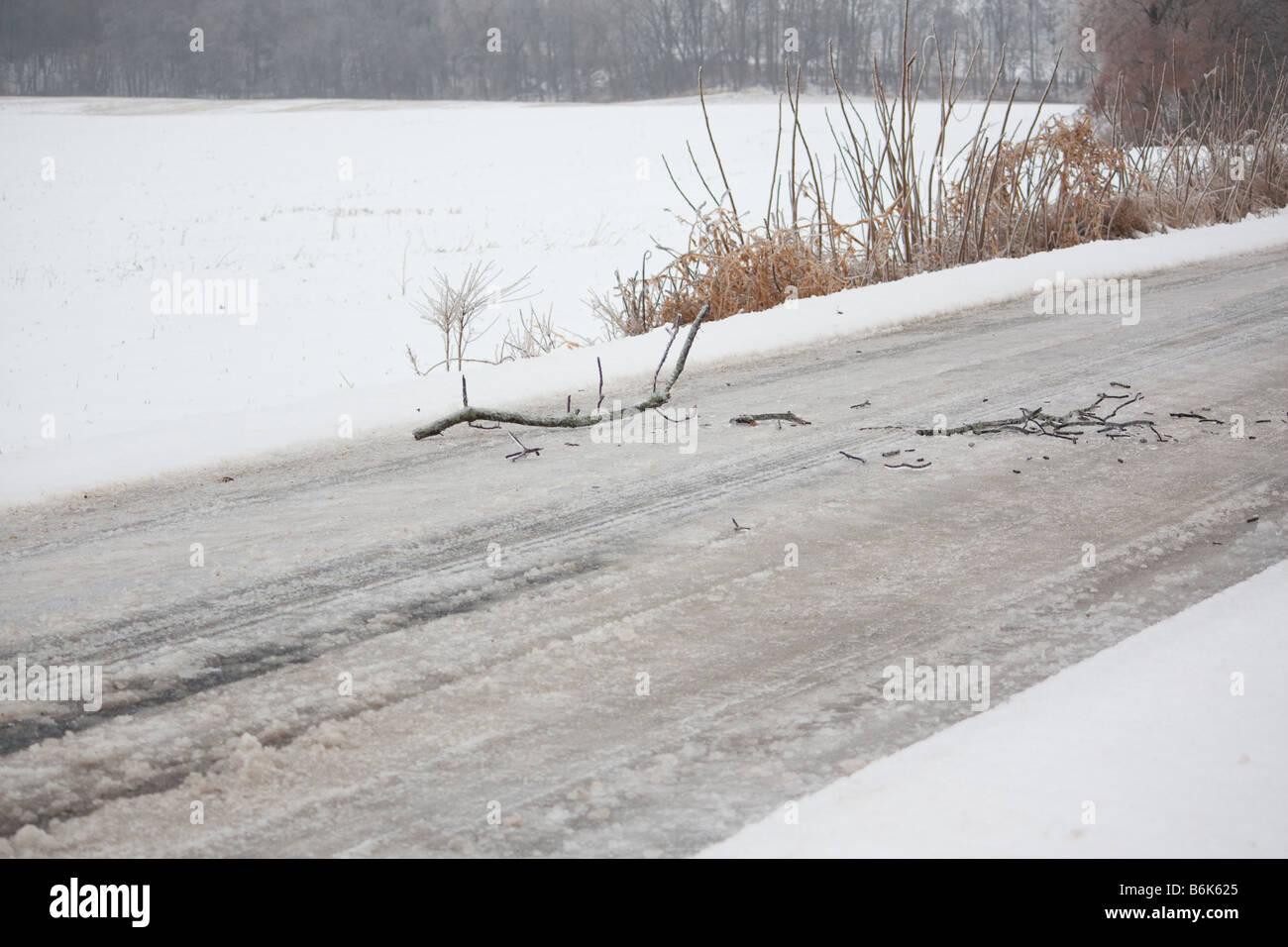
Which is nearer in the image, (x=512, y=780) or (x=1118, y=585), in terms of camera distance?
(x=512, y=780)

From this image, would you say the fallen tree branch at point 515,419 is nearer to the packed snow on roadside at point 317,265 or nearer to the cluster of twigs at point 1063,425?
the packed snow on roadside at point 317,265

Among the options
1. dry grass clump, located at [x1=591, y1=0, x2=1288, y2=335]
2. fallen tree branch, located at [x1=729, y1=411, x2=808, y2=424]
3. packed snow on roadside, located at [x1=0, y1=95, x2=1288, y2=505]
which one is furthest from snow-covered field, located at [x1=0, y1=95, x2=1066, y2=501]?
dry grass clump, located at [x1=591, y1=0, x2=1288, y2=335]

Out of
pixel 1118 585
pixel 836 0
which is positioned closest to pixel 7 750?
pixel 1118 585

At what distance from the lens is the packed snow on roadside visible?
6.16m

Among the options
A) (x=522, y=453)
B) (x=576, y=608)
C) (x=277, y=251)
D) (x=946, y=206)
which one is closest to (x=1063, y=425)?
(x=522, y=453)

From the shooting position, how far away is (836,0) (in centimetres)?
6228

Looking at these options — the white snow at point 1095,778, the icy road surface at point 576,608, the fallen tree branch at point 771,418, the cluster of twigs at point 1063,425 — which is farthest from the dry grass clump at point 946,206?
the white snow at point 1095,778

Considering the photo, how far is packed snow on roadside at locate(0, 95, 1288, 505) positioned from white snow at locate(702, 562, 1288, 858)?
11.9 ft

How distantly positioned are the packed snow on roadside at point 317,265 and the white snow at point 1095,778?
3.63 metres

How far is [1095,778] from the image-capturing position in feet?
7.43

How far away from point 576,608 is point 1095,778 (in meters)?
1.47
